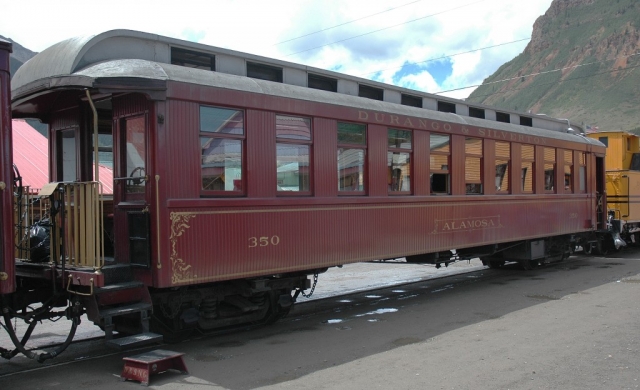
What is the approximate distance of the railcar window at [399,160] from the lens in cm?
931

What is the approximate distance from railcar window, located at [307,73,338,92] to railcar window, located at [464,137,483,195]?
3139 mm

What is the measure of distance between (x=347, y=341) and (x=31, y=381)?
138 inches

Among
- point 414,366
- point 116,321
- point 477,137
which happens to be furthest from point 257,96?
point 477,137

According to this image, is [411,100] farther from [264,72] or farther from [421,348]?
[421,348]

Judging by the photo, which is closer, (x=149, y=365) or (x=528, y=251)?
(x=149, y=365)

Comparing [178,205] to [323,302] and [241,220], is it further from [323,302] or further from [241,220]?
[323,302]

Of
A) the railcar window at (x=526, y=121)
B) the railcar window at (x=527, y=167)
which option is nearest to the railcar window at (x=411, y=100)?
the railcar window at (x=527, y=167)

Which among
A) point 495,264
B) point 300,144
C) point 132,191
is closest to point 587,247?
point 495,264

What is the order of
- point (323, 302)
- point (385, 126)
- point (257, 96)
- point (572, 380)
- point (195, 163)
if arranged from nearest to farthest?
point (572, 380)
point (195, 163)
point (257, 96)
point (385, 126)
point (323, 302)

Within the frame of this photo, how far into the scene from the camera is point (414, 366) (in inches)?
249

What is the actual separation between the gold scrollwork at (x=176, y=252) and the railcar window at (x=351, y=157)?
2598 millimetres

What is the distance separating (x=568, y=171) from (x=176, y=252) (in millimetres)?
10845

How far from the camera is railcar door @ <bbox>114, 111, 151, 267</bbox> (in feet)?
21.8

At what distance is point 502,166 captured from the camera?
1191cm
